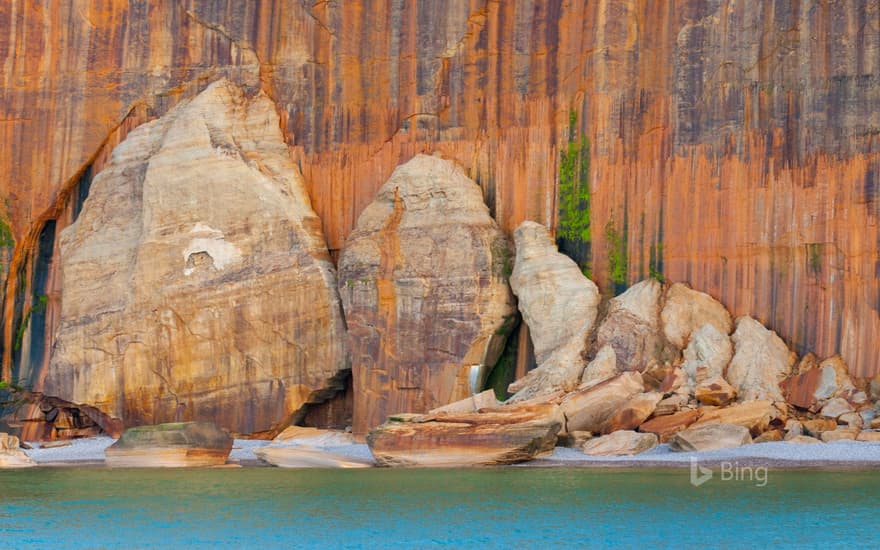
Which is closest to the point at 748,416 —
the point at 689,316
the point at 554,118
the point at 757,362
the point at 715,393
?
the point at 715,393

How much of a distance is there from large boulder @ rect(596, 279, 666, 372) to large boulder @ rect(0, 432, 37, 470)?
1163 centimetres

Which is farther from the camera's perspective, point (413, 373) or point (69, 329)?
point (69, 329)

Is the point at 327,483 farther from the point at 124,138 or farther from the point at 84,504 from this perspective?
the point at 124,138

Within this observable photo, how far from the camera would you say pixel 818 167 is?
29.2 metres

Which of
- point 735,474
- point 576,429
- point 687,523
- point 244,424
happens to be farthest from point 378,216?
point 687,523

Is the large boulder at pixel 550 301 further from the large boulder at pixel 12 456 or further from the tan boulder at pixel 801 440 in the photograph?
the large boulder at pixel 12 456

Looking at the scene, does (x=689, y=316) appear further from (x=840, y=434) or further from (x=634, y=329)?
(x=840, y=434)

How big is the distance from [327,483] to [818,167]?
11915 millimetres

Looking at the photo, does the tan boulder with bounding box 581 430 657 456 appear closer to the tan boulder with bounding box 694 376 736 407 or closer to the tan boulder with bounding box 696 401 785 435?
the tan boulder with bounding box 696 401 785 435

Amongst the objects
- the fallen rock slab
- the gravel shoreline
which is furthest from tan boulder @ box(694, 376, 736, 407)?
the fallen rock slab

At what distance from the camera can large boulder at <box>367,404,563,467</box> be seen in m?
25.5

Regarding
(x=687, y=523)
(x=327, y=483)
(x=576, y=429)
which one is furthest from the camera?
(x=576, y=429)

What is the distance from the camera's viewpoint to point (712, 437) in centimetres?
2545

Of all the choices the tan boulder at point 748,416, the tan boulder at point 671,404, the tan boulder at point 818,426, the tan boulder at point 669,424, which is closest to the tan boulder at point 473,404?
the tan boulder at point 669,424
